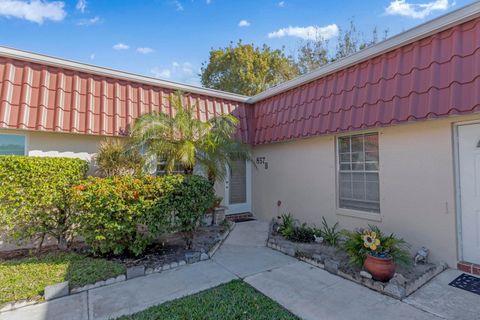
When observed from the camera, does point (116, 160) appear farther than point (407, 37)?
Yes

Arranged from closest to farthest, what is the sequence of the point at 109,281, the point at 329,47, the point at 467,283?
1. the point at 467,283
2. the point at 109,281
3. the point at 329,47

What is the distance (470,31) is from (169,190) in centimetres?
618

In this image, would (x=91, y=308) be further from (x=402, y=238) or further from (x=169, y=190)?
(x=402, y=238)

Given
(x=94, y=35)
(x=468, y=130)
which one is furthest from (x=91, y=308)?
(x=94, y=35)

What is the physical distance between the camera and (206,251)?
5.57m

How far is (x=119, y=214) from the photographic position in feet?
15.9

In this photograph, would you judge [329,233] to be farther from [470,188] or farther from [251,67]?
[251,67]

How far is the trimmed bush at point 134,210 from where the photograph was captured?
4.81 m

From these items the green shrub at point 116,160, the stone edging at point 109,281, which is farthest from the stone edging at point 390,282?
the green shrub at point 116,160

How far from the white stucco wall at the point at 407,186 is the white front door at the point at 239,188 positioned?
2.38m

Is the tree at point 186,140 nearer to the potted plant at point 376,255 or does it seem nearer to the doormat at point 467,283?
the potted plant at point 376,255

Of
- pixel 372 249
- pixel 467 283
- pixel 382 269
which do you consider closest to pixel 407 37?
pixel 372 249

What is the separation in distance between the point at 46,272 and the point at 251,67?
17.4 metres

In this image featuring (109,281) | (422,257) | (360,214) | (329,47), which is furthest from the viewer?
(329,47)
